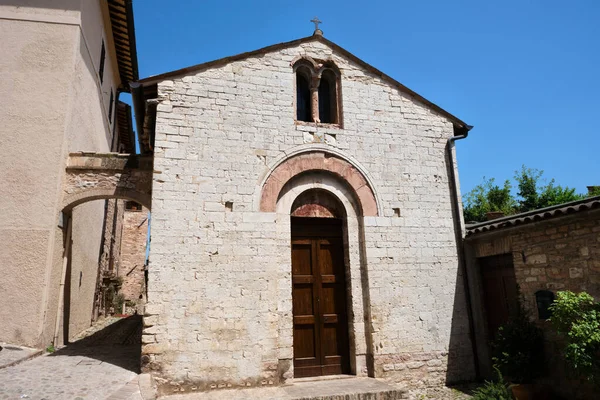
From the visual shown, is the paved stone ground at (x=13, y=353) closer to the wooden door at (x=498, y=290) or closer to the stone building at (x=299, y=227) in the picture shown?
the stone building at (x=299, y=227)

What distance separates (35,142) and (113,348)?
4.63 metres

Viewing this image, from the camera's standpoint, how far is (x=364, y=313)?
7.81m

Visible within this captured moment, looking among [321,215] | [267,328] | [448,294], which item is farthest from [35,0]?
[448,294]

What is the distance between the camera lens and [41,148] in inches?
319

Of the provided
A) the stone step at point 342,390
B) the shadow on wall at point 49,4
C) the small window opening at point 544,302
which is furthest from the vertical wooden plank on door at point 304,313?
the shadow on wall at point 49,4

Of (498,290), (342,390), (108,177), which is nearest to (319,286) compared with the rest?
(342,390)

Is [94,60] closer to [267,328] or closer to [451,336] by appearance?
[267,328]

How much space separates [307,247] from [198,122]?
3.21 meters

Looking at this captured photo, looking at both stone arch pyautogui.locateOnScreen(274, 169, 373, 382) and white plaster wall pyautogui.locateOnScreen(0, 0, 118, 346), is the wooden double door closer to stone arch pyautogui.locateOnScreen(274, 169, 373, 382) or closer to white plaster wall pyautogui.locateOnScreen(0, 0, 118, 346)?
stone arch pyautogui.locateOnScreen(274, 169, 373, 382)

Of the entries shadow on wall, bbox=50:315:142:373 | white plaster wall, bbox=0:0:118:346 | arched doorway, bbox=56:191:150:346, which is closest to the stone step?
shadow on wall, bbox=50:315:142:373

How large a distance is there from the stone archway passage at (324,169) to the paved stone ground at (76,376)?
13.0ft

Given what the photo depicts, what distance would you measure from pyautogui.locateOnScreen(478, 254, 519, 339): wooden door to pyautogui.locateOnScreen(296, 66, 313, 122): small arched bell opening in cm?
476

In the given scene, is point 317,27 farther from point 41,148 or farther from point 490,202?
point 490,202

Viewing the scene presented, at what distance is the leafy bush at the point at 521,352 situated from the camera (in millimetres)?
6598
